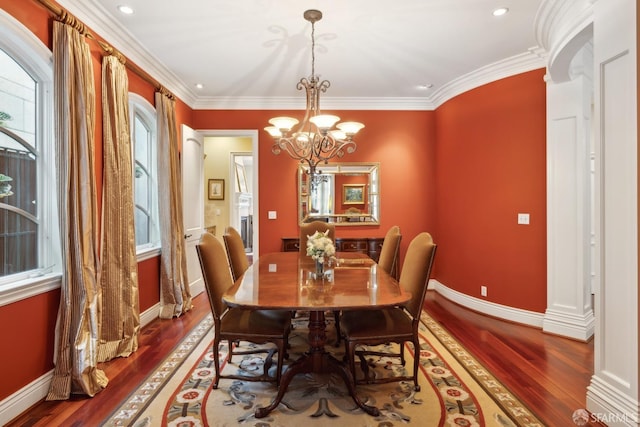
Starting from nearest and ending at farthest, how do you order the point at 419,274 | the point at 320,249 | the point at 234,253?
1. the point at 419,274
2. the point at 320,249
3. the point at 234,253

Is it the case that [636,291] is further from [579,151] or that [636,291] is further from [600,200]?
[579,151]

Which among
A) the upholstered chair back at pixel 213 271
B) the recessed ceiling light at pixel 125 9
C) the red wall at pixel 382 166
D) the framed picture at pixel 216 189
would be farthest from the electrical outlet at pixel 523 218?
the framed picture at pixel 216 189

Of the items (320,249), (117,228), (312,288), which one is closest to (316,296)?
(312,288)

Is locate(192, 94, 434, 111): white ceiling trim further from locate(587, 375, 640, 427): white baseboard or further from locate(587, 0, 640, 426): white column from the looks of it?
locate(587, 375, 640, 427): white baseboard

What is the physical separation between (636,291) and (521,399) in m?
0.94

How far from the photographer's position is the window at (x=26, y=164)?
210cm

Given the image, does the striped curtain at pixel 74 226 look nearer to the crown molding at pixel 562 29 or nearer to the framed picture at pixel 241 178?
the crown molding at pixel 562 29

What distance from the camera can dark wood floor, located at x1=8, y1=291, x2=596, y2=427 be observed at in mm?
2064

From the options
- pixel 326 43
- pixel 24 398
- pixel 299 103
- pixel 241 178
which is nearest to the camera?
pixel 24 398

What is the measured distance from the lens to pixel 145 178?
3.84 meters

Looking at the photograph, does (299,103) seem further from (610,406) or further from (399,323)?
(610,406)

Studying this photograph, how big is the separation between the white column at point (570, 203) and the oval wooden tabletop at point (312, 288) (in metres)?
1.90

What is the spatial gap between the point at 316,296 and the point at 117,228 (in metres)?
1.88

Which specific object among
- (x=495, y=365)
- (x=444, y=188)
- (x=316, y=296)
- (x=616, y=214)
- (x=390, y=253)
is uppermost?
(x=444, y=188)
